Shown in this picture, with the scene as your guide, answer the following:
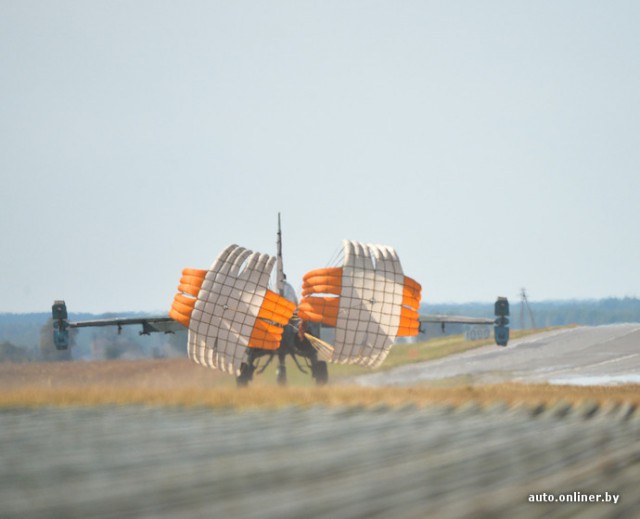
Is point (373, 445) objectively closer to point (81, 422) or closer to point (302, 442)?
point (302, 442)

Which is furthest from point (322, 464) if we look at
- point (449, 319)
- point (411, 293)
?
point (449, 319)

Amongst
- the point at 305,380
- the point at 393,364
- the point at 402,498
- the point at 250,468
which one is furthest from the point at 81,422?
the point at 393,364

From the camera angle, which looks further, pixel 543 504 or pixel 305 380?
pixel 305 380

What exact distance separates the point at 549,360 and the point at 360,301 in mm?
41375

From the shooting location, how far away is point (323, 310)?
109 ft

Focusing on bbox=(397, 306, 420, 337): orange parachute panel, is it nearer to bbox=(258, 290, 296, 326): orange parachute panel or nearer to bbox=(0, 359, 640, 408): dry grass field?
bbox=(0, 359, 640, 408): dry grass field

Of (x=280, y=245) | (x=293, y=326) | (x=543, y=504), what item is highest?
(x=280, y=245)

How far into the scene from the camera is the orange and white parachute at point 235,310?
108ft

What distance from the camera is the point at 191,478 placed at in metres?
16.1

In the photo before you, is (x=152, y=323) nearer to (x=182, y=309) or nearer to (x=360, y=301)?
(x=182, y=309)

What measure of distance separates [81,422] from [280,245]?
13856 millimetres

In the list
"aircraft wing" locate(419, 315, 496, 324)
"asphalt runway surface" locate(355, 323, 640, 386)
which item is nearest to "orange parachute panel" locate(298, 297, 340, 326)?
"aircraft wing" locate(419, 315, 496, 324)

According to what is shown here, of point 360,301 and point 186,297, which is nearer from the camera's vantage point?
point 360,301

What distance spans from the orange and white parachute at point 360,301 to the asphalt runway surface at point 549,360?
17.5 meters
